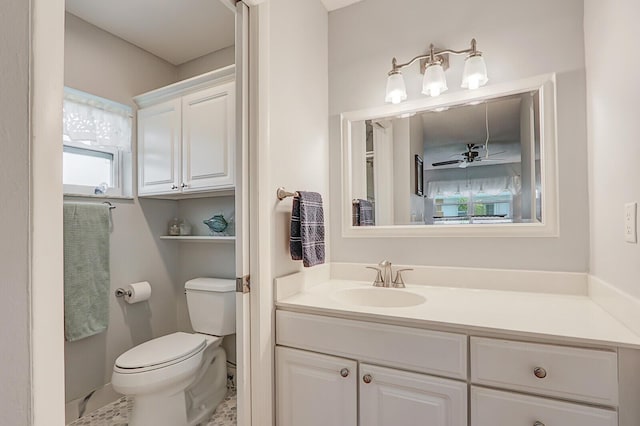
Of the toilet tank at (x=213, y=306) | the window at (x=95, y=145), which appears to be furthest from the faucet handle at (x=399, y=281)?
the window at (x=95, y=145)

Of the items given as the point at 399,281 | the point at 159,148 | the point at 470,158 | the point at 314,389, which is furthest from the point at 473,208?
the point at 159,148

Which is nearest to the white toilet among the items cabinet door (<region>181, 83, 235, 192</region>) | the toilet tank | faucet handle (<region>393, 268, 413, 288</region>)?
the toilet tank

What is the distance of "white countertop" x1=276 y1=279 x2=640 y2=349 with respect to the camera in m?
0.95

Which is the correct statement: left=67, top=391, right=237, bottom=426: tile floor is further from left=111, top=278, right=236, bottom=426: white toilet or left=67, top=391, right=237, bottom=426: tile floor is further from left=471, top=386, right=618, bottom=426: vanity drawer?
left=471, top=386, right=618, bottom=426: vanity drawer

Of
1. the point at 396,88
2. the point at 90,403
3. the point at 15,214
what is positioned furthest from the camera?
the point at 90,403

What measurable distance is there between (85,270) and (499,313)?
2117 mm

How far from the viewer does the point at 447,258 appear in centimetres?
163

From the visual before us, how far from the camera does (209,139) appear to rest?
199 centimetres

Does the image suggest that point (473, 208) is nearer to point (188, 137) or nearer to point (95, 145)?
point (188, 137)

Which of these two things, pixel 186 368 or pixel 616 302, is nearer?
pixel 616 302

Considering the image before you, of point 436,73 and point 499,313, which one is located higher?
point 436,73

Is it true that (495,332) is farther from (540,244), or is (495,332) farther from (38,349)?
(38,349)

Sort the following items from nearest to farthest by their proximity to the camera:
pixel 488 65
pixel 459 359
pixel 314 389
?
pixel 459 359 → pixel 314 389 → pixel 488 65

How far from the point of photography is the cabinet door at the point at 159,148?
83.0 inches
